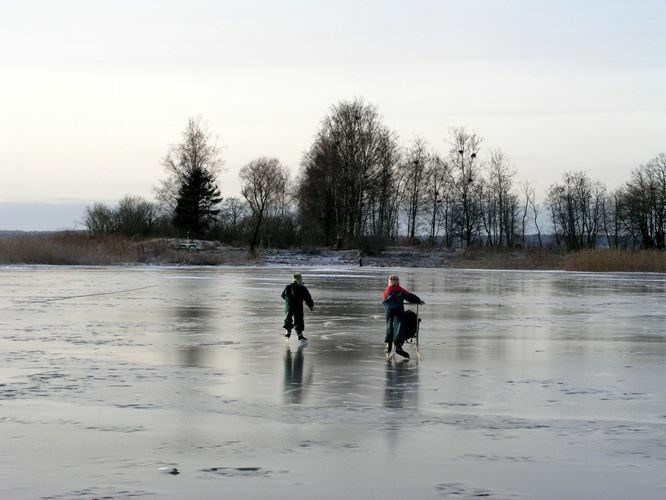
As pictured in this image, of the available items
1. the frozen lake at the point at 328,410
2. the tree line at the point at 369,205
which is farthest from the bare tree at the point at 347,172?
the frozen lake at the point at 328,410

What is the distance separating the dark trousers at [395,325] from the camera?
43.4 feet

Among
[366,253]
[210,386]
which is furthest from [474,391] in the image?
[366,253]

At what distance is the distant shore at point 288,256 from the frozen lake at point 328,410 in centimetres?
3422

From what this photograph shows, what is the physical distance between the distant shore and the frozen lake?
34223 mm

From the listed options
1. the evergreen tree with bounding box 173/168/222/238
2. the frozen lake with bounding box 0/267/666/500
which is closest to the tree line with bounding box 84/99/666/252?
the evergreen tree with bounding box 173/168/222/238

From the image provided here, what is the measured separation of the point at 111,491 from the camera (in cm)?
598

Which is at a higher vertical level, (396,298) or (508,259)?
(508,259)

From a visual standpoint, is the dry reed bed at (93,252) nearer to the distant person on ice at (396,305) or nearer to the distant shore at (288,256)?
the distant shore at (288,256)

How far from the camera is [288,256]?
6944cm

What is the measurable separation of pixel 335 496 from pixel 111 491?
1.39 meters

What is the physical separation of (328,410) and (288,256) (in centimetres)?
6040

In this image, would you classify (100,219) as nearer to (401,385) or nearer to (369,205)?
(369,205)

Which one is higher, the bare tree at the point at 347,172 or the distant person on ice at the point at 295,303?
the bare tree at the point at 347,172

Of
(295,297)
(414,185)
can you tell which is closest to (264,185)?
(414,185)
